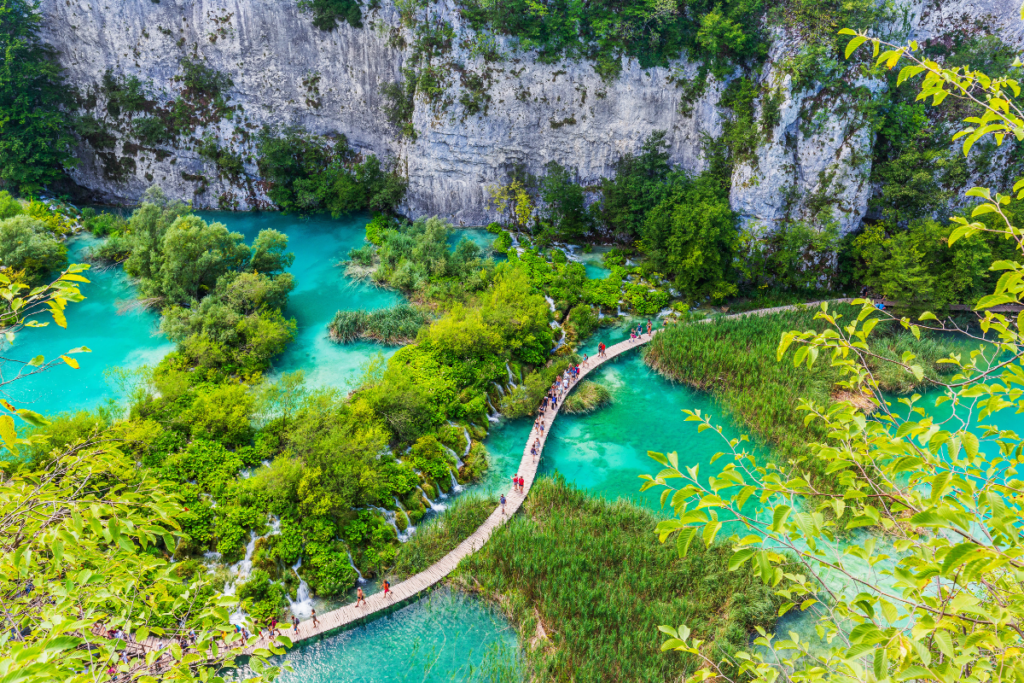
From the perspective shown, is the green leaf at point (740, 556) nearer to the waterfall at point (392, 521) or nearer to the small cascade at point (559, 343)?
the waterfall at point (392, 521)

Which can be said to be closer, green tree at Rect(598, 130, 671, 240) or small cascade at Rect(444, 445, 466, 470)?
small cascade at Rect(444, 445, 466, 470)

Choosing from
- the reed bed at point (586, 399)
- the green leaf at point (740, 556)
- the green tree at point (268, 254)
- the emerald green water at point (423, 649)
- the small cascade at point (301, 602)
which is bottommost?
the emerald green water at point (423, 649)

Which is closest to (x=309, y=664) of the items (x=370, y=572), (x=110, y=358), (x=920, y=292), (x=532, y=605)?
(x=370, y=572)

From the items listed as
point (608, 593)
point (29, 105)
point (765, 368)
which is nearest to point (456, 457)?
point (608, 593)

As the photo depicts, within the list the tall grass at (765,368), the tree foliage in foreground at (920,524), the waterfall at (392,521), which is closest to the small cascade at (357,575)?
the waterfall at (392,521)

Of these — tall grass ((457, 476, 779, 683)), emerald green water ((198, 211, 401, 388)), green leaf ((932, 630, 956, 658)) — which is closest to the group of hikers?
tall grass ((457, 476, 779, 683))

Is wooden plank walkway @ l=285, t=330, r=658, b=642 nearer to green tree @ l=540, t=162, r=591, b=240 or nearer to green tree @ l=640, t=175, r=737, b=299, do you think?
green tree @ l=640, t=175, r=737, b=299

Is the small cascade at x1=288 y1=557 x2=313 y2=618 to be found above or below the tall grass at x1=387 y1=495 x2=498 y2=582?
below

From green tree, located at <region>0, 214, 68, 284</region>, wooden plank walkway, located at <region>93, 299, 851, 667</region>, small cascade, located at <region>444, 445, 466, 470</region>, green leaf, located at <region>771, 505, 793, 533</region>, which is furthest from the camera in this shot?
green tree, located at <region>0, 214, 68, 284</region>
